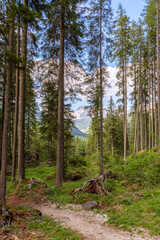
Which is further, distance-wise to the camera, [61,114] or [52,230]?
[61,114]

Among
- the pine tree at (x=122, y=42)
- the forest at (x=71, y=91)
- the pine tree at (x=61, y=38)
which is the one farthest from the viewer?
the pine tree at (x=122, y=42)

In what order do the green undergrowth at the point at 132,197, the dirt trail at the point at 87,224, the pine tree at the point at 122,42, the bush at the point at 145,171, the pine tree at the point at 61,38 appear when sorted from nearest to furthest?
the dirt trail at the point at 87,224 < the green undergrowth at the point at 132,197 < the bush at the point at 145,171 < the pine tree at the point at 61,38 < the pine tree at the point at 122,42

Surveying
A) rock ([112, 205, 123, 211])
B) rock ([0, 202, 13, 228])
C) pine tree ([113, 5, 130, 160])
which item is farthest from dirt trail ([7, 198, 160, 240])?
pine tree ([113, 5, 130, 160])

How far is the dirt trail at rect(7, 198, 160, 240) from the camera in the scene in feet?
12.6

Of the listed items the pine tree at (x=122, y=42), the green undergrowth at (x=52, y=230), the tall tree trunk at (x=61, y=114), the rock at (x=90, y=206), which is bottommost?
the rock at (x=90, y=206)

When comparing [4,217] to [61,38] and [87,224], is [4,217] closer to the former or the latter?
[87,224]

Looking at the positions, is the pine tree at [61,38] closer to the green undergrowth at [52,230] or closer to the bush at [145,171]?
the bush at [145,171]

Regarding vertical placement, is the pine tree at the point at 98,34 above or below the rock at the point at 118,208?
above

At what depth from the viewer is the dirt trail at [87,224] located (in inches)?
151

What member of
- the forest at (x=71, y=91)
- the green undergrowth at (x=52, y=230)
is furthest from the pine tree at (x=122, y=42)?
the green undergrowth at (x=52, y=230)

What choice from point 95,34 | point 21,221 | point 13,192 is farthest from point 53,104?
point 21,221

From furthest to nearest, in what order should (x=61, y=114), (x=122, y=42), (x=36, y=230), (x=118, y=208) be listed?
(x=122, y=42) < (x=61, y=114) < (x=118, y=208) < (x=36, y=230)

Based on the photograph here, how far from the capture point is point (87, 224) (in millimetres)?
4750

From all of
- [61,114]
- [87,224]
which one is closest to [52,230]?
[87,224]
